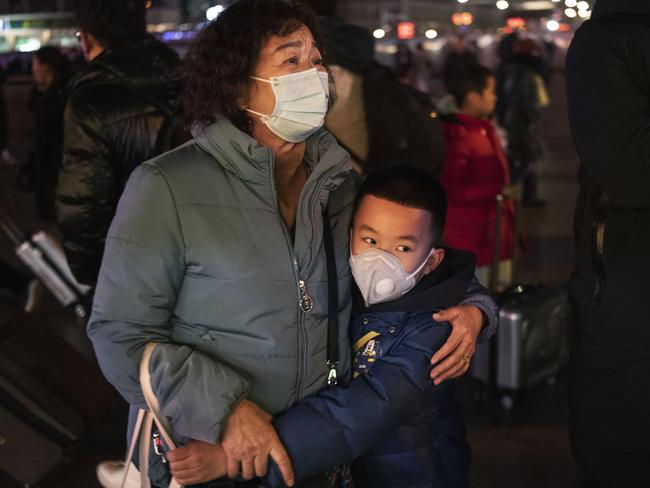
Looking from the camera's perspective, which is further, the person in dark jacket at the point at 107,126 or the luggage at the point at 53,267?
the luggage at the point at 53,267

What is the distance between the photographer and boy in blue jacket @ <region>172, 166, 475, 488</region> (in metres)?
2.07

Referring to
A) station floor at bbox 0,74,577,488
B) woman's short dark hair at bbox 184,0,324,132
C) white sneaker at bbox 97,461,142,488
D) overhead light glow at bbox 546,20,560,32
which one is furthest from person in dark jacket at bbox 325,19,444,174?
overhead light glow at bbox 546,20,560,32

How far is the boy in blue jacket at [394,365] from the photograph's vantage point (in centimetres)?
207

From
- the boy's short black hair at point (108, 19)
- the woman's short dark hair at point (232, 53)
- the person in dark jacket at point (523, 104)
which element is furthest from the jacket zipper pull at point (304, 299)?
the person in dark jacket at point (523, 104)

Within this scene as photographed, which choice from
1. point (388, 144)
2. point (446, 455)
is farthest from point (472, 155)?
point (446, 455)

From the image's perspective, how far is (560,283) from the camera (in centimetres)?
703

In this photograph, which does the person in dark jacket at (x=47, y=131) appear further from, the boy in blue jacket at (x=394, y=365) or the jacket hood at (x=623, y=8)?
the jacket hood at (x=623, y=8)

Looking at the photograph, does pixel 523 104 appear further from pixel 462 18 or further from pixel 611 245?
pixel 462 18

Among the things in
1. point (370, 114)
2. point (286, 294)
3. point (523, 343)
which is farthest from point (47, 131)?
point (286, 294)

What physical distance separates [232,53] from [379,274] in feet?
2.07

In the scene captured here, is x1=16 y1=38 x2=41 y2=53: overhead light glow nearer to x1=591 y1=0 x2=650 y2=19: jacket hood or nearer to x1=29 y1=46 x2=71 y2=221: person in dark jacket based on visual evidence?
x1=29 y1=46 x2=71 y2=221: person in dark jacket

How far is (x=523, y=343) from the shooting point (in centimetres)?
476

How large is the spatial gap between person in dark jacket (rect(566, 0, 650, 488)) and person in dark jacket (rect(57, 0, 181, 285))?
161 cm

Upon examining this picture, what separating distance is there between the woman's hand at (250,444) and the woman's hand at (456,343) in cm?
43
